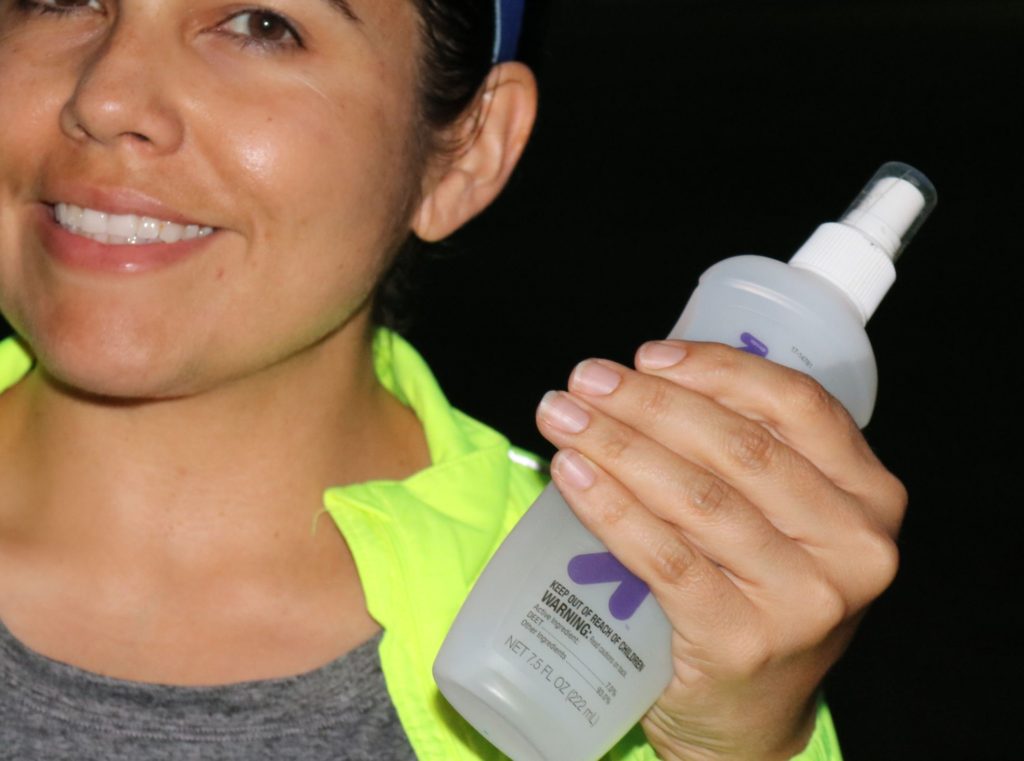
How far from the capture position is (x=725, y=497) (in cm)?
113

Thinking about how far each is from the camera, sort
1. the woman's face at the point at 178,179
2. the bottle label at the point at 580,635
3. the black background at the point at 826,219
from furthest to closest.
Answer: the black background at the point at 826,219
the woman's face at the point at 178,179
the bottle label at the point at 580,635

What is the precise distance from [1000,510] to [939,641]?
0.59 m

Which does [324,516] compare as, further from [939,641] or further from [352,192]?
[939,641]

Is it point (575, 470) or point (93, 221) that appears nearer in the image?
point (575, 470)

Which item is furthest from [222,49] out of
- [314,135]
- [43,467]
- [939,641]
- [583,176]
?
[583,176]

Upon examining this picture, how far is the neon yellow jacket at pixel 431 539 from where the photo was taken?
1.41 m

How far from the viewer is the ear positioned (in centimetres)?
162

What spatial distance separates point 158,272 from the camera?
1.35m

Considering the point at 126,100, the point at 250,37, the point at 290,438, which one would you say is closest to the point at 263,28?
the point at 250,37

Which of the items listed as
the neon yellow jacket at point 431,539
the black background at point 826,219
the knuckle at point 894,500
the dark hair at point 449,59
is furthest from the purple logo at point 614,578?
the black background at point 826,219

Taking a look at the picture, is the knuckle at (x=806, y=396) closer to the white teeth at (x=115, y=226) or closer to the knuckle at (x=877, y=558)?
the knuckle at (x=877, y=558)

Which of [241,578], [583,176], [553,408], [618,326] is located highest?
[553,408]

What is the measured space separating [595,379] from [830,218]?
4763mm

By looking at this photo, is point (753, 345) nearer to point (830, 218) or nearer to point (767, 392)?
point (767, 392)
